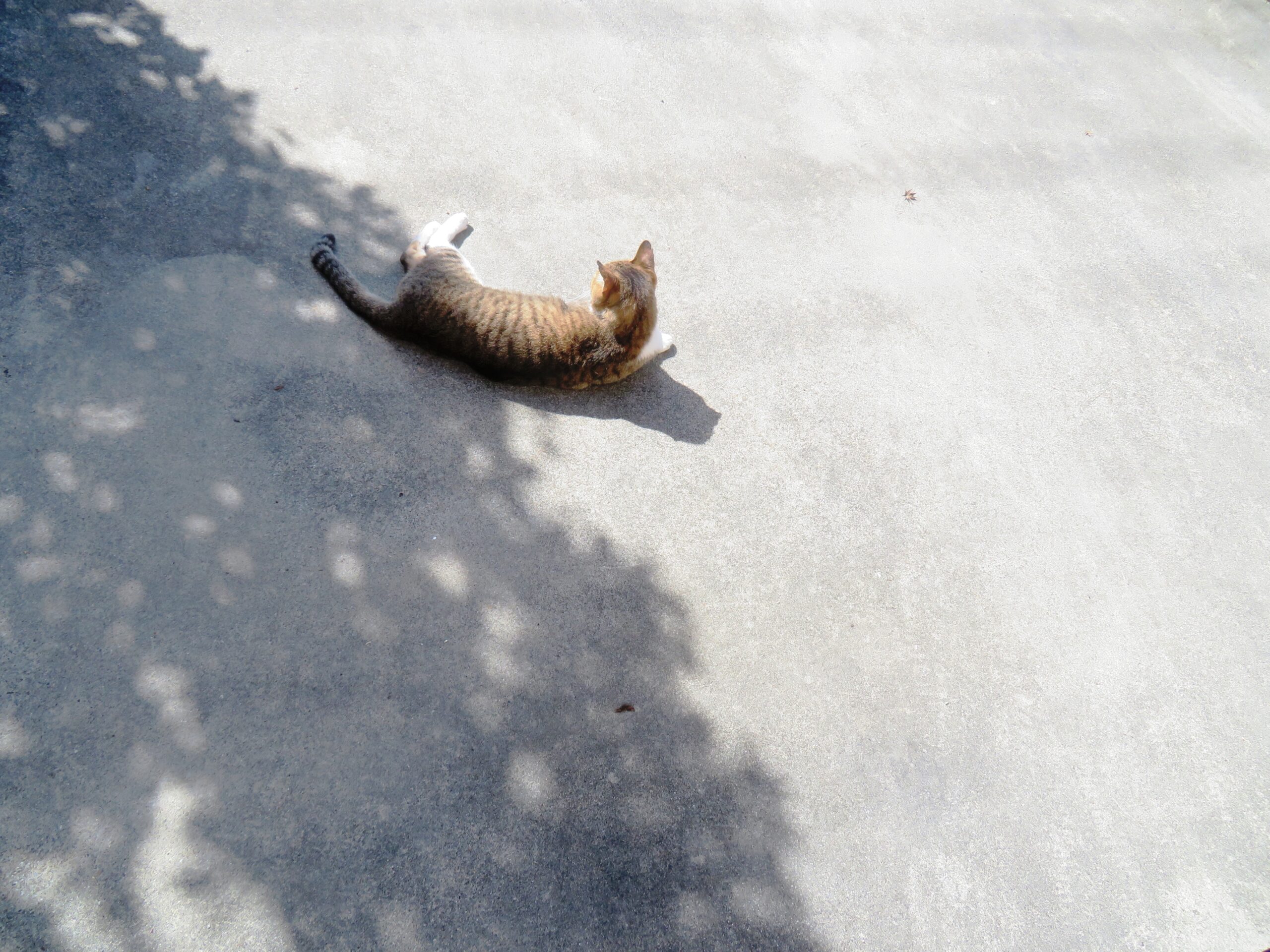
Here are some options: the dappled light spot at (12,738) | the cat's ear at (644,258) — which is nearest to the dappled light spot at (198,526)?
the dappled light spot at (12,738)

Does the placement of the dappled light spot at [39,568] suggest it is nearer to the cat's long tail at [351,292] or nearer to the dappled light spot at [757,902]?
the cat's long tail at [351,292]

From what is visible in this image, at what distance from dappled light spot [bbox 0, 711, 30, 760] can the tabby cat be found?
224cm

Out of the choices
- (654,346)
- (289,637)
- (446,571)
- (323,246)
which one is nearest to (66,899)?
(289,637)

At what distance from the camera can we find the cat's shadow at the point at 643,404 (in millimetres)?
3889

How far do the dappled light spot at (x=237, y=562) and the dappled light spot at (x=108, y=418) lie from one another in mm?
751

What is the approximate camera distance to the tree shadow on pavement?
8.25 ft

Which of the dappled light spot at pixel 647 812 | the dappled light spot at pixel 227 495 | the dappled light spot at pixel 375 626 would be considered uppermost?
the dappled light spot at pixel 227 495

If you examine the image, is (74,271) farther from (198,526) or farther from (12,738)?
(12,738)

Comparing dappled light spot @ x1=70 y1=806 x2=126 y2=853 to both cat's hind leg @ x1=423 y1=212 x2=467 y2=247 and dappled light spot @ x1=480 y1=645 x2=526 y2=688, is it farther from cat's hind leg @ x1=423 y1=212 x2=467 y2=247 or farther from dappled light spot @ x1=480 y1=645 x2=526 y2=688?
cat's hind leg @ x1=423 y1=212 x2=467 y2=247

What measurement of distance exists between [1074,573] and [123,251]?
17.1ft

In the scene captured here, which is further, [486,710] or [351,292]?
[351,292]

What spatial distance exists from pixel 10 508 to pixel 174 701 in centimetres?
109

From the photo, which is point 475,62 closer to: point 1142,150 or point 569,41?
point 569,41

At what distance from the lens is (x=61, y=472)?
3.05 m
